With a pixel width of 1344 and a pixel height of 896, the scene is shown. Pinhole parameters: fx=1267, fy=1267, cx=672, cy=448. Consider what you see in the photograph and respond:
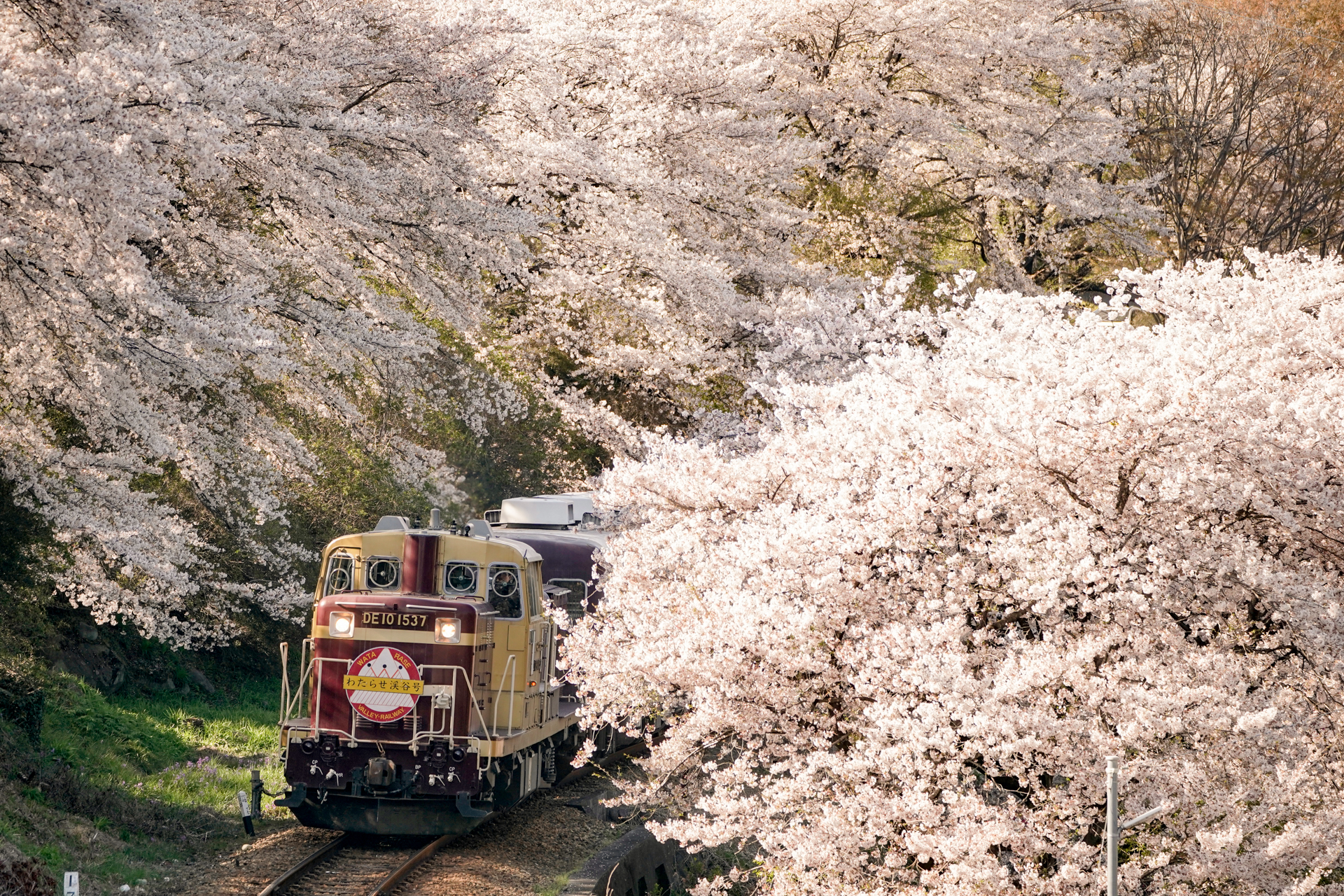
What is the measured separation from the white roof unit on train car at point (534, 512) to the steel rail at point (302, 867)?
4.88m

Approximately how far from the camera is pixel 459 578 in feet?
39.4

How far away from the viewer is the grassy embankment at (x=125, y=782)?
1047 centimetres

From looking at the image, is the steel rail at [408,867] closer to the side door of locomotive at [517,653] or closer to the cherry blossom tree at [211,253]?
the side door of locomotive at [517,653]

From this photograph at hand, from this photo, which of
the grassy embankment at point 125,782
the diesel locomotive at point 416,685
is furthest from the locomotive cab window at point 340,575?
the grassy embankment at point 125,782

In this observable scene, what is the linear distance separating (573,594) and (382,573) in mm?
3073

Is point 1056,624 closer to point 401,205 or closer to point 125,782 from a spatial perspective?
Answer: point 125,782

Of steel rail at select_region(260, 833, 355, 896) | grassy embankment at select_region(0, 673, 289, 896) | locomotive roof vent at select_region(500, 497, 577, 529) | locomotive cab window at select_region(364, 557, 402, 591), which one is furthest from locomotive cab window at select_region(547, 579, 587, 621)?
grassy embankment at select_region(0, 673, 289, 896)

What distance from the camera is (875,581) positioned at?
8484 millimetres

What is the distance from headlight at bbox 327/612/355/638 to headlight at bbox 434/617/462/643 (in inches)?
31.0

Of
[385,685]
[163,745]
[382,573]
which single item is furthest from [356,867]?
[163,745]

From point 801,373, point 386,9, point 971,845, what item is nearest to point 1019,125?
point 801,373

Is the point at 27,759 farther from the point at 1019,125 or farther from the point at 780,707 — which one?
the point at 1019,125

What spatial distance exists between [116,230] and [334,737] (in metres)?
4.63

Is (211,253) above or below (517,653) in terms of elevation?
above
